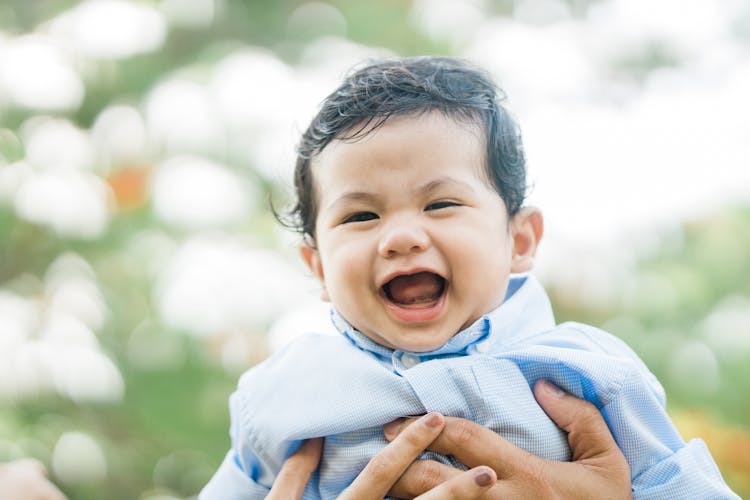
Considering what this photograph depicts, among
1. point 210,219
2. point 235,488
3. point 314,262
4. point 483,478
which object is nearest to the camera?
point 483,478

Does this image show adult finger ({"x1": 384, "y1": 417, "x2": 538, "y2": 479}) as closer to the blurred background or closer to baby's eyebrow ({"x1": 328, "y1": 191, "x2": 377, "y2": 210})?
baby's eyebrow ({"x1": 328, "y1": 191, "x2": 377, "y2": 210})

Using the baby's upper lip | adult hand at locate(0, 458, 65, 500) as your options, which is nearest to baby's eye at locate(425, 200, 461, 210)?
the baby's upper lip

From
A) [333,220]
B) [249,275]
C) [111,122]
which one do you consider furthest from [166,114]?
[333,220]

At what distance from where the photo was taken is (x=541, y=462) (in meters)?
1.20

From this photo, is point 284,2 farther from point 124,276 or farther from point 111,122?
point 124,276

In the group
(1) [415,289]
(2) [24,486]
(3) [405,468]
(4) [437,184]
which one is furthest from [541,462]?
(2) [24,486]

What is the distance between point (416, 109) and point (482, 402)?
47 centimetres

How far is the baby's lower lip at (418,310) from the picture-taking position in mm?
1263

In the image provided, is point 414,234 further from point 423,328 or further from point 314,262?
point 314,262

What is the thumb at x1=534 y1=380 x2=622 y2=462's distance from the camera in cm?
120

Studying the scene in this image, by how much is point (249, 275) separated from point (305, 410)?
185 cm

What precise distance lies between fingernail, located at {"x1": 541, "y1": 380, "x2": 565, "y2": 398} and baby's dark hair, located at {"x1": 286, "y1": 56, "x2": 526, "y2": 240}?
0.32 metres

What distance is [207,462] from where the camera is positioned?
3074mm

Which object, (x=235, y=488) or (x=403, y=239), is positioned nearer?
(x=403, y=239)
